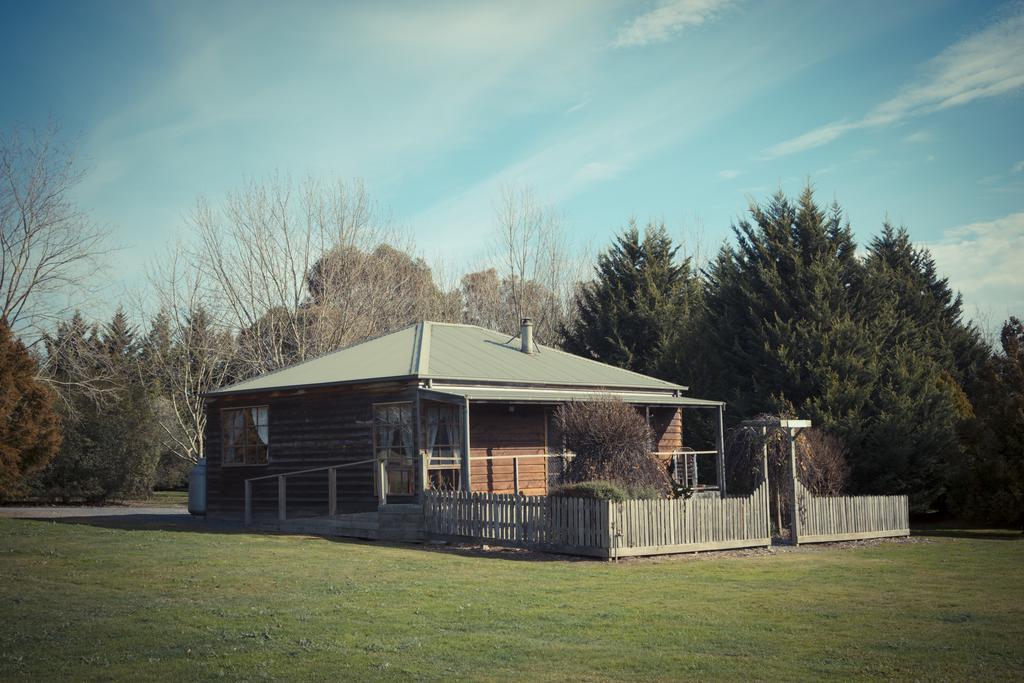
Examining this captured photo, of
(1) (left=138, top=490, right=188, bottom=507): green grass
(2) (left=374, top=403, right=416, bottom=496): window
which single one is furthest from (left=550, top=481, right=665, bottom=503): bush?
(1) (left=138, top=490, right=188, bottom=507): green grass

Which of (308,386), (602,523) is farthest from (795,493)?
(308,386)

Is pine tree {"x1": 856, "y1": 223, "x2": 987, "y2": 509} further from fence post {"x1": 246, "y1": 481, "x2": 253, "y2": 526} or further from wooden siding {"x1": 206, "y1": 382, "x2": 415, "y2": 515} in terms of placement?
fence post {"x1": 246, "y1": 481, "x2": 253, "y2": 526}

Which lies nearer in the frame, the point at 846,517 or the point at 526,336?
the point at 846,517

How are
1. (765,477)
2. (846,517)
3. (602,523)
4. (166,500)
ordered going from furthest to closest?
(166,500), (846,517), (765,477), (602,523)

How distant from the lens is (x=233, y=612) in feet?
35.1

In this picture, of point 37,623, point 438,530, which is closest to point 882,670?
point 37,623

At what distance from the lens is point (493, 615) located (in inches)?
418

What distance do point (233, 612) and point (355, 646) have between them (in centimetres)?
242

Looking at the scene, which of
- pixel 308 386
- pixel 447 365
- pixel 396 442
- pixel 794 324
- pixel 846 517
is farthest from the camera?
pixel 794 324

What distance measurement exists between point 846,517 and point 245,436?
15082 millimetres

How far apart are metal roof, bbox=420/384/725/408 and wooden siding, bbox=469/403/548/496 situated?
52 centimetres

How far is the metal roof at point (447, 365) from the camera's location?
76.0ft

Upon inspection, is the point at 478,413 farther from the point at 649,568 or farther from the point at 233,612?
the point at 233,612

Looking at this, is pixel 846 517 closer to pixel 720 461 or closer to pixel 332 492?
pixel 720 461
